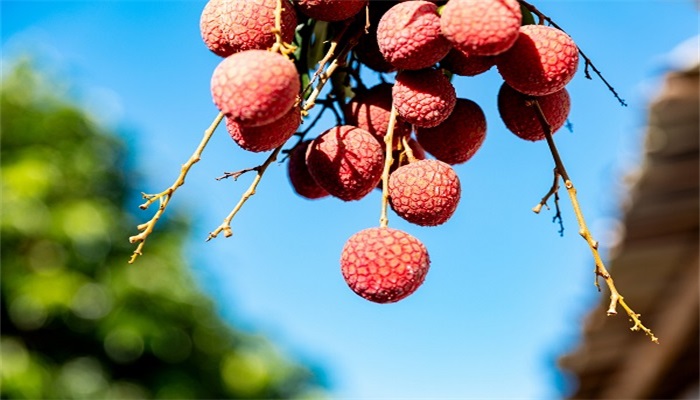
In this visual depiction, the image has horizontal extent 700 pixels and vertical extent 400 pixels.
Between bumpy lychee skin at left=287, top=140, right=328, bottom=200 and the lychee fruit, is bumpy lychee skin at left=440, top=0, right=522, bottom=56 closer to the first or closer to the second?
the lychee fruit

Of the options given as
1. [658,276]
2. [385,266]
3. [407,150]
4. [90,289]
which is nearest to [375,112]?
[407,150]

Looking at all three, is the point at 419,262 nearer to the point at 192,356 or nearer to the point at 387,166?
the point at 387,166

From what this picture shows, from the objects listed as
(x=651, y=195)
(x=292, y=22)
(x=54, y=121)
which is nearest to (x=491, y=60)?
(x=292, y=22)

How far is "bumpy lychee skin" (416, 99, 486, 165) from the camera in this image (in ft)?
2.64

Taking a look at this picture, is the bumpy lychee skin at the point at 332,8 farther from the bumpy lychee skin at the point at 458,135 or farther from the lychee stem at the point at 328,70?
the bumpy lychee skin at the point at 458,135

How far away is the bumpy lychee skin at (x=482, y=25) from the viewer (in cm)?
64

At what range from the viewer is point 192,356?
821 centimetres

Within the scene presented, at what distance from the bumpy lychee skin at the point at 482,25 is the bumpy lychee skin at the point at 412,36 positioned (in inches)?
0.9

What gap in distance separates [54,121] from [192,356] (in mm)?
2571

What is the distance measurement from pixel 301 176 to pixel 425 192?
190 millimetres

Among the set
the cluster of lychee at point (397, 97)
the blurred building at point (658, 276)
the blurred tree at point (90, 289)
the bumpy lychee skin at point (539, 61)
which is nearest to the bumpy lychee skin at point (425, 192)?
the cluster of lychee at point (397, 97)

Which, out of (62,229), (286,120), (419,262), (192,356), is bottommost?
(192,356)

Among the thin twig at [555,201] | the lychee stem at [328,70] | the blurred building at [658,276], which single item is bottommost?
the blurred building at [658,276]

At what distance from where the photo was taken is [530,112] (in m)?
0.77
